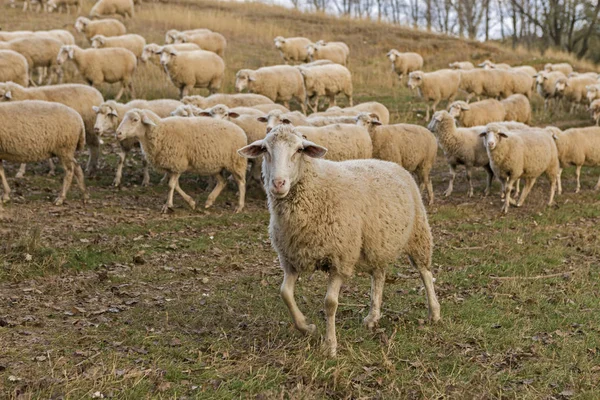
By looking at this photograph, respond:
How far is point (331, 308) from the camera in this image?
236 inches

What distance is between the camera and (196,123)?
1240cm

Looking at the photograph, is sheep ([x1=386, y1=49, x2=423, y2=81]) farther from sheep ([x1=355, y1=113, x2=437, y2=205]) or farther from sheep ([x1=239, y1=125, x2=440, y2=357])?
sheep ([x1=239, y1=125, x2=440, y2=357])

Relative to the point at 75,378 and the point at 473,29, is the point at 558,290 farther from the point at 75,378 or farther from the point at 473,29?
the point at 473,29

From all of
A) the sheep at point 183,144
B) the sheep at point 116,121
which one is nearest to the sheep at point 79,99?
the sheep at point 116,121

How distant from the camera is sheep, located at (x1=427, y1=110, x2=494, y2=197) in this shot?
1488cm

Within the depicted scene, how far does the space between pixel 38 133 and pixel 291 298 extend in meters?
7.24

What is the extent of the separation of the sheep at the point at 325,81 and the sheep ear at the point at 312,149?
1452cm

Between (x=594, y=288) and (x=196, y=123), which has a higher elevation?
(x=196, y=123)

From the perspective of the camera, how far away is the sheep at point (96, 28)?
89.7 ft

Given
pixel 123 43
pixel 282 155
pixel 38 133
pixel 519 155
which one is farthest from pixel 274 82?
pixel 282 155

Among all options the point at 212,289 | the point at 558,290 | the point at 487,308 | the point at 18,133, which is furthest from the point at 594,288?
the point at 18,133

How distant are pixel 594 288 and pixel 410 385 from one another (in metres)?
3.98

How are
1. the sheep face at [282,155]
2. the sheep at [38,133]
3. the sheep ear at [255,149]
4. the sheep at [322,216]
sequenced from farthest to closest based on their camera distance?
the sheep at [38,133] → the sheep ear at [255,149] → the sheep at [322,216] → the sheep face at [282,155]

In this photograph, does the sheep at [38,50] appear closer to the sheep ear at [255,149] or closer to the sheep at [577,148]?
the sheep at [577,148]
